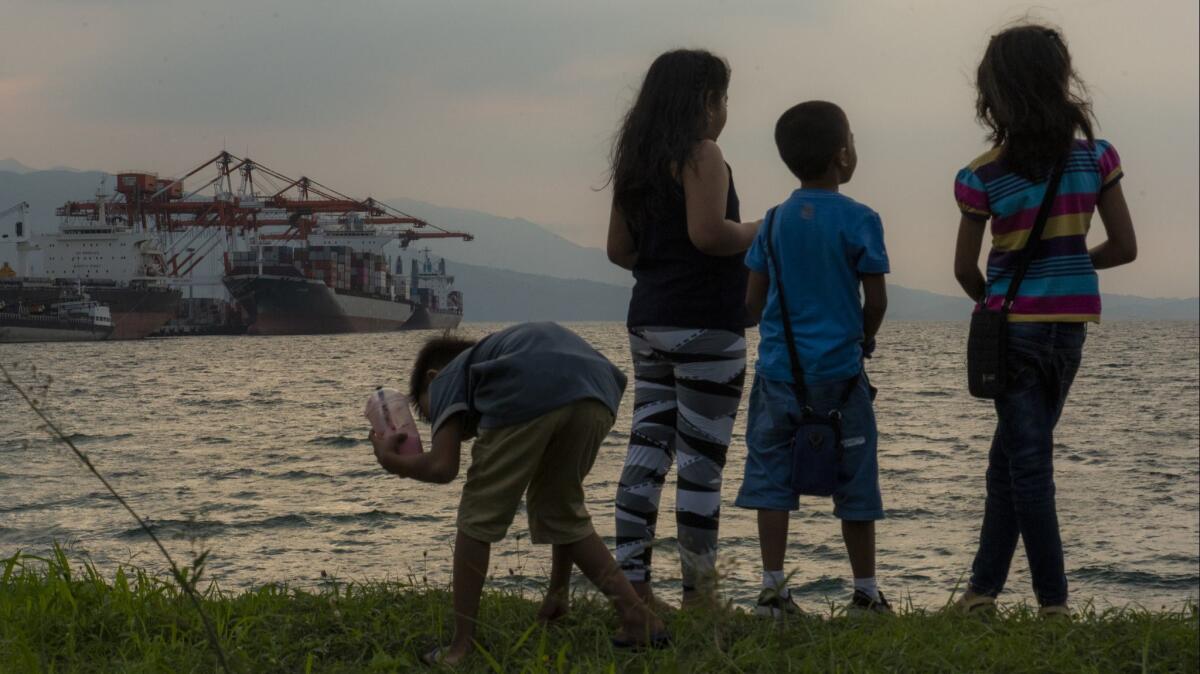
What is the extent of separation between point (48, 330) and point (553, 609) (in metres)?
69.5

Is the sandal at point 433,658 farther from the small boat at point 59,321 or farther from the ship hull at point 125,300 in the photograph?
the ship hull at point 125,300

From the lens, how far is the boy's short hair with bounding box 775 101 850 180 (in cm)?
262

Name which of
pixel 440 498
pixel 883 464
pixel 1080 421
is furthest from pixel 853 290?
pixel 1080 421

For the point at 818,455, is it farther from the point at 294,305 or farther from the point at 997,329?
the point at 294,305

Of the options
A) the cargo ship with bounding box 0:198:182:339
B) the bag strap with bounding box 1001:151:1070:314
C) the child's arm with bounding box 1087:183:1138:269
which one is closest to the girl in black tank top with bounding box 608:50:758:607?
the bag strap with bounding box 1001:151:1070:314

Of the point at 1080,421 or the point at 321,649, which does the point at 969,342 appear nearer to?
the point at 321,649

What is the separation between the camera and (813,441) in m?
2.57

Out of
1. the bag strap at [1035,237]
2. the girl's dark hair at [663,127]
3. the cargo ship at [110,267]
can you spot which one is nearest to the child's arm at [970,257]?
the bag strap at [1035,237]

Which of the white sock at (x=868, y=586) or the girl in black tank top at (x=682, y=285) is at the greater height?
the girl in black tank top at (x=682, y=285)

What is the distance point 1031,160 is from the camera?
253 centimetres

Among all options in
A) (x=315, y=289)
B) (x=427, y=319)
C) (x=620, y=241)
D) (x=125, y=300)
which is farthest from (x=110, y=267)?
(x=620, y=241)

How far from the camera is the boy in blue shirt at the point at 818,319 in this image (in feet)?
8.47

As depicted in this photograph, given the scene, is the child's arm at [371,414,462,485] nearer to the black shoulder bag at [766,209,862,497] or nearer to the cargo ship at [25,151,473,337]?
the black shoulder bag at [766,209,862,497]

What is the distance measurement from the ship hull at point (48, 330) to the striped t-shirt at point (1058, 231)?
65980 millimetres
